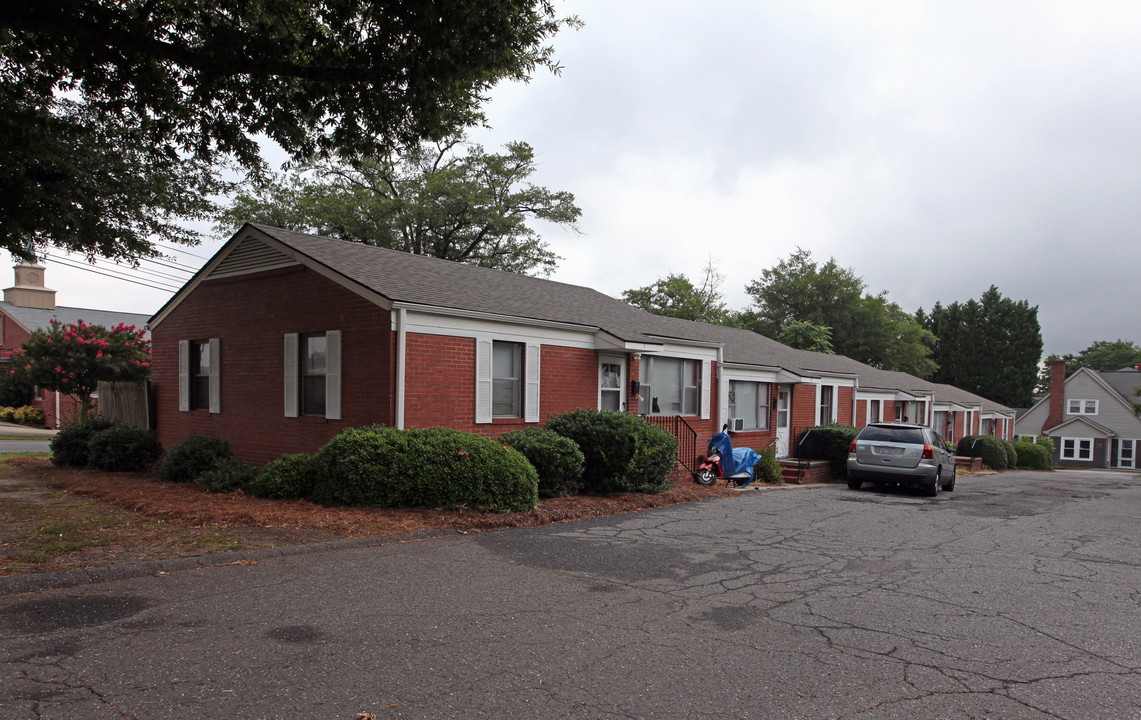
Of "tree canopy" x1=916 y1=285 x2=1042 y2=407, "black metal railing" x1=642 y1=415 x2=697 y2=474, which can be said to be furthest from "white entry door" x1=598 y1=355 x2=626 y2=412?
"tree canopy" x1=916 y1=285 x2=1042 y2=407

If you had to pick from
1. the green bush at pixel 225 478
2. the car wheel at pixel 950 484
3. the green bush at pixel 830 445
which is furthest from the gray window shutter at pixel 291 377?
the car wheel at pixel 950 484

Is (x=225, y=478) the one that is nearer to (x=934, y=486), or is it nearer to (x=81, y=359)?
(x=934, y=486)

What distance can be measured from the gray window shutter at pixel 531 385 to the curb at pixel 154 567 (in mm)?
5763

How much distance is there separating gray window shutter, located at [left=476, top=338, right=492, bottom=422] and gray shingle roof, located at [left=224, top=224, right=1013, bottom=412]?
2.25ft

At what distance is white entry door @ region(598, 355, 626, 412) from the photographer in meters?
16.5

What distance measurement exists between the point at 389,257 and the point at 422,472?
7269 millimetres

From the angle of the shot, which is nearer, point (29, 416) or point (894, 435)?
point (894, 435)

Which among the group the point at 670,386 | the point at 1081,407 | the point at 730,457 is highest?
the point at 670,386

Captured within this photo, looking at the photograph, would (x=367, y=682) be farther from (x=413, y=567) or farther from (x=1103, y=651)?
(x=1103, y=651)

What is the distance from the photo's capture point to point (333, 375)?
12883 mm

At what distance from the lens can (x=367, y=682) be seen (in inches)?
172

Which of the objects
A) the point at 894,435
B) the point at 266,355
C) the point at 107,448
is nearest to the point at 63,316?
the point at 107,448

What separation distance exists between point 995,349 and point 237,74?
249 ft

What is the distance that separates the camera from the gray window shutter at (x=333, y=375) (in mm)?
12805
